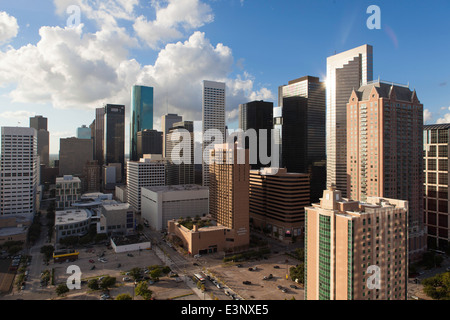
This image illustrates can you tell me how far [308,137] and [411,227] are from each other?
68.0 meters

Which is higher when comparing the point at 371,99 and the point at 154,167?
the point at 371,99

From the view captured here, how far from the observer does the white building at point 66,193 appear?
98812mm

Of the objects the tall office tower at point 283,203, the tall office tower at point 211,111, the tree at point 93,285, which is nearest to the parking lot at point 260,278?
the tall office tower at point 283,203

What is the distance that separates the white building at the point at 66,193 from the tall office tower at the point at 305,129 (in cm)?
8420

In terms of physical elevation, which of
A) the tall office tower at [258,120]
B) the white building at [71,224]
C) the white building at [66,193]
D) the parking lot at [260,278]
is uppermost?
the tall office tower at [258,120]

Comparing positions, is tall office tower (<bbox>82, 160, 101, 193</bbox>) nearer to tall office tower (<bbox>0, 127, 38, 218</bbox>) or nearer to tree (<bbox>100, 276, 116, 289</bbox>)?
tall office tower (<bbox>0, 127, 38, 218</bbox>)

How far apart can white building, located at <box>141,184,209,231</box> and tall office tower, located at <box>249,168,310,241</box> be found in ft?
60.3

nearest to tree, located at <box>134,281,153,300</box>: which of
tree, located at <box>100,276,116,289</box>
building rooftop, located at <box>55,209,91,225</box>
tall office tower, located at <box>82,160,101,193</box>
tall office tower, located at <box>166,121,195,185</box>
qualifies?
tree, located at <box>100,276,116,289</box>

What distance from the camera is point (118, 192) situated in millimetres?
132375

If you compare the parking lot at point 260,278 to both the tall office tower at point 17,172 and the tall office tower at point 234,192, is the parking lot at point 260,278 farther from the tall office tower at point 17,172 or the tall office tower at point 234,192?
the tall office tower at point 17,172

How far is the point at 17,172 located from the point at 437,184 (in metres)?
115

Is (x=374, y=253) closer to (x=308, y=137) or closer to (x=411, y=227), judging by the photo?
(x=411, y=227)

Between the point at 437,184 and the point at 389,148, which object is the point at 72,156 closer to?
the point at 389,148
